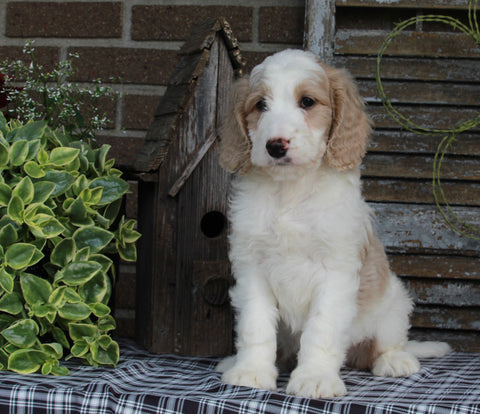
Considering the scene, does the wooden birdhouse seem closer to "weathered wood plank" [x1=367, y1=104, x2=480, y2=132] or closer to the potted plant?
the potted plant

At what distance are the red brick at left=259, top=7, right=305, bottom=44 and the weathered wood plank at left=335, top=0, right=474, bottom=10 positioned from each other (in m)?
0.43

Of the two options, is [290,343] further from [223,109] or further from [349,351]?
[223,109]

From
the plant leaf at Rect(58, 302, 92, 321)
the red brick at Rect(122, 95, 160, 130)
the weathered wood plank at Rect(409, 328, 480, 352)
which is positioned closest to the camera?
the plant leaf at Rect(58, 302, 92, 321)

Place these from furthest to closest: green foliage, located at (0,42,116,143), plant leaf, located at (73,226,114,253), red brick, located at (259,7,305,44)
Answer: red brick, located at (259,7,305,44) → green foliage, located at (0,42,116,143) → plant leaf, located at (73,226,114,253)

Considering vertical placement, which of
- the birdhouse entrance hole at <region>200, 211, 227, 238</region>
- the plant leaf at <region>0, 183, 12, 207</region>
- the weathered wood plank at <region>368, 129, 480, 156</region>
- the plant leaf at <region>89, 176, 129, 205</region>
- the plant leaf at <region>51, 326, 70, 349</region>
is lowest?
the plant leaf at <region>51, 326, 70, 349</region>

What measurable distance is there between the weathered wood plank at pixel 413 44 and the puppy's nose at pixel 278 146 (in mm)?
1127

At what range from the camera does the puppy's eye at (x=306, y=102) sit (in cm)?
215

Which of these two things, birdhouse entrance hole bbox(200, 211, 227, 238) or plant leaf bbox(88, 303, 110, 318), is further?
birdhouse entrance hole bbox(200, 211, 227, 238)

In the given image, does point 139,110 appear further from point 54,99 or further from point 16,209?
point 16,209

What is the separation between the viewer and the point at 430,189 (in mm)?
2967

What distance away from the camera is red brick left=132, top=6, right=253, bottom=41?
3342 millimetres

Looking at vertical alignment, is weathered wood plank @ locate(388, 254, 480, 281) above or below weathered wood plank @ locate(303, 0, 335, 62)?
below

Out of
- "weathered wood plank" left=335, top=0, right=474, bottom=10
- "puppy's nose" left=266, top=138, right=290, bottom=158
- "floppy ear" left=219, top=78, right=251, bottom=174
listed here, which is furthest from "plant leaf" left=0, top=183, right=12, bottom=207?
"weathered wood plank" left=335, top=0, right=474, bottom=10

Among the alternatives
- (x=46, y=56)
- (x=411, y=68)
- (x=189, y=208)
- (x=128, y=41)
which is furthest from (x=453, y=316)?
(x=46, y=56)
